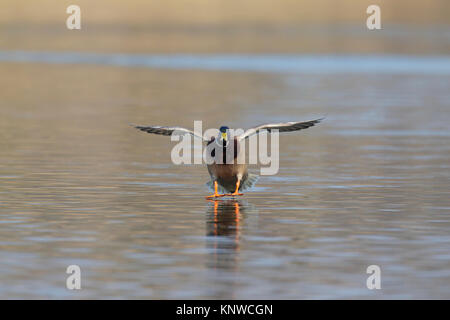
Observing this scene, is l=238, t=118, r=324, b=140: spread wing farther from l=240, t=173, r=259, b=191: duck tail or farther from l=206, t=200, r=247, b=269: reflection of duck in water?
l=206, t=200, r=247, b=269: reflection of duck in water

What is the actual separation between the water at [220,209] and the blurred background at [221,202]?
Result: 3 cm

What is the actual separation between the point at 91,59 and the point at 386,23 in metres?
83.2

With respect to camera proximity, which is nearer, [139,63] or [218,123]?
[218,123]

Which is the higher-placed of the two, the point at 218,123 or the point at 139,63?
the point at 139,63

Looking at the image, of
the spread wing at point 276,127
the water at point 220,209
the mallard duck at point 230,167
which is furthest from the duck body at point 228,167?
the water at point 220,209

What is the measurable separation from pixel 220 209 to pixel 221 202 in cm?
80

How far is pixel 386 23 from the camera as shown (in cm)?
14488

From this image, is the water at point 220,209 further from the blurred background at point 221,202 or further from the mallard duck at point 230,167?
the mallard duck at point 230,167

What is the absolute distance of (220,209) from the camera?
1836cm

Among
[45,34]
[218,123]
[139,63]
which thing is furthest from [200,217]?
Answer: [45,34]

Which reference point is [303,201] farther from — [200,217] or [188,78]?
[188,78]

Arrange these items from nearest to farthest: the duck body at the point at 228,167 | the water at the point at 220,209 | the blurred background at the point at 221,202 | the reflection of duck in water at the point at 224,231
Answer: the water at the point at 220,209 → the blurred background at the point at 221,202 → the reflection of duck in water at the point at 224,231 → the duck body at the point at 228,167

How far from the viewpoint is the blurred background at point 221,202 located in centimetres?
1371

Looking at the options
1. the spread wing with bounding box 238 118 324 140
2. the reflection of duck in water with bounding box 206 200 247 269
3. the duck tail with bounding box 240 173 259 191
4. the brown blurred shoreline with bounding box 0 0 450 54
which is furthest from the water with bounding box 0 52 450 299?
the brown blurred shoreline with bounding box 0 0 450 54
